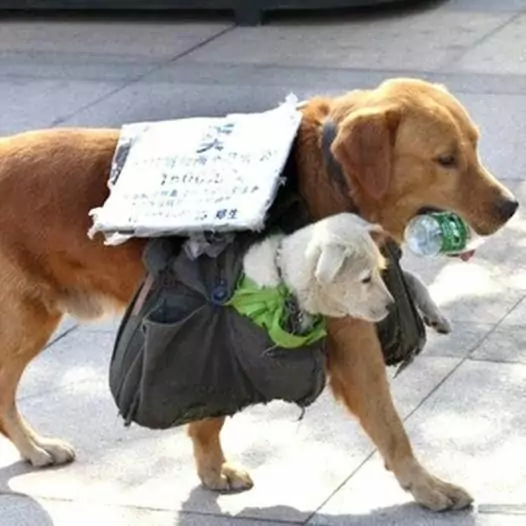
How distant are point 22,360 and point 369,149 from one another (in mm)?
1490

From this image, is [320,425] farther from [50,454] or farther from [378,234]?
[378,234]

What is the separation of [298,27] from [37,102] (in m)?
2.44

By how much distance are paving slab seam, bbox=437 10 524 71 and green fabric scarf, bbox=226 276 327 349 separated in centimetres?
560

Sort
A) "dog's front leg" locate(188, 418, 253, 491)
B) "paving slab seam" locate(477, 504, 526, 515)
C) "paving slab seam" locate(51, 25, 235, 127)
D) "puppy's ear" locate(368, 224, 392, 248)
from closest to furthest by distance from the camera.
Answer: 1. "puppy's ear" locate(368, 224, 392, 248)
2. "paving slab seam" locate(477, 504, 526, 515)
3. "dog's front leg" locate(188, 418, 253, 491)
4. "paving slab seam" locate(51, 25, 235, 127)

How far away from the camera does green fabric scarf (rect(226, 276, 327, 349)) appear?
447 centimetres

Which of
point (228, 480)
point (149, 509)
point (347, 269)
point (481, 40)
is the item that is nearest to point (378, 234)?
point (347, 269)

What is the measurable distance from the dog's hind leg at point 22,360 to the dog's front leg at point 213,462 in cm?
54

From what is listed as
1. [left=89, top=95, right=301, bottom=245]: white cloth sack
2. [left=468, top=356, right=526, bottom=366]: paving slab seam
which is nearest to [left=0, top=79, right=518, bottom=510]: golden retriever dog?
[left=89, top=95, right=301, bottom=245]: white cloth sack

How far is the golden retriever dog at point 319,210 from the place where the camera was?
14.9ft

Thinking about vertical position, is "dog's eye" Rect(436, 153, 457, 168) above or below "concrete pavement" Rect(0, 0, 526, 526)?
above

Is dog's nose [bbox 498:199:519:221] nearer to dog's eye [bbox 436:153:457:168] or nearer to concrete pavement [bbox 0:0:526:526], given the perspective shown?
dog's eye [bbox 436:153:457:168]

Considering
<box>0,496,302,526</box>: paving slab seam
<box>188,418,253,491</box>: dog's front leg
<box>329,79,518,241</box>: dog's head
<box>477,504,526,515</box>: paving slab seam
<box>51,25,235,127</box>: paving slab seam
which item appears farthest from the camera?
<box>51,25,235,127</box>: paving slab seam

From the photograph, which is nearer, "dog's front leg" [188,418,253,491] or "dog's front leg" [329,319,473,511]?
"dog's front leg" [329,319,473,511]

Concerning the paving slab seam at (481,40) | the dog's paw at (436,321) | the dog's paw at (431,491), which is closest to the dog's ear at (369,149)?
the dog's paw at (436,321)
